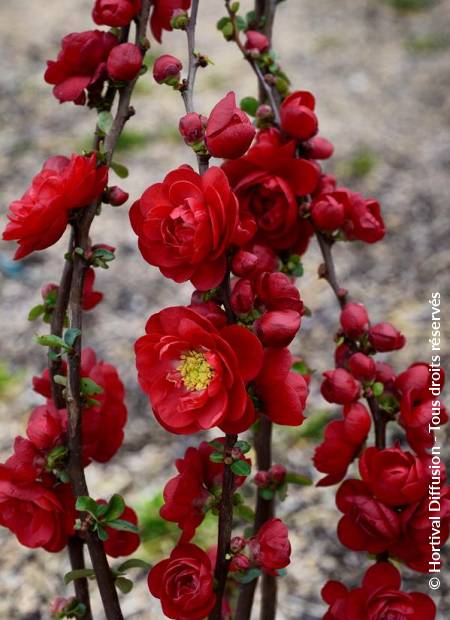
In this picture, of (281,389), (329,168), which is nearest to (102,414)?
(281,389)

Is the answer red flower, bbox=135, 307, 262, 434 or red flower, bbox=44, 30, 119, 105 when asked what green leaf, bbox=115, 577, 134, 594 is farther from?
red flower, bbox=44, 30, 119, 105

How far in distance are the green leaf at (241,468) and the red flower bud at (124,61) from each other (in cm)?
42

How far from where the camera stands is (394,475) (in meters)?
0.88

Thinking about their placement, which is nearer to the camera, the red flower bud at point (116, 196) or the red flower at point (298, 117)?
the red flower bud at point (116, 196)

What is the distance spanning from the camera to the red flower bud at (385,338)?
96 centimetres

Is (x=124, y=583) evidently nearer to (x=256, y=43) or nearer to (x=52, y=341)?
(x=52, y=341)

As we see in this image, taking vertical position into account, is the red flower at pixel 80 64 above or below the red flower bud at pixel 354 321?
above

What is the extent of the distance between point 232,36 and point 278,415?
55 centimetres

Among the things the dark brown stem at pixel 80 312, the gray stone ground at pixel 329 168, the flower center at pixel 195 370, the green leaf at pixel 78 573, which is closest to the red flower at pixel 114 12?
the dark brown stem at pixel 80 312

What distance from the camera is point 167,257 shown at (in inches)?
30.8

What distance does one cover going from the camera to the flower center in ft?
2.49

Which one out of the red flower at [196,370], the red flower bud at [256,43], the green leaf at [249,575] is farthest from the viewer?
the red flower bud at [256,43]

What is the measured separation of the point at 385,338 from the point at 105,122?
40 cm

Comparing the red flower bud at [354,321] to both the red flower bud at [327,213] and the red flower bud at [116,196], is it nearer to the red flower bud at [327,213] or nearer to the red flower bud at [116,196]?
the red flower bud at [327,213]
